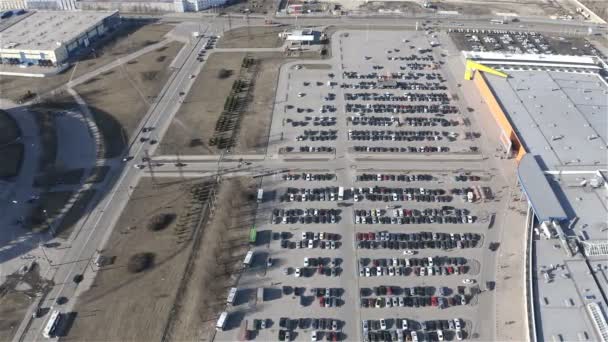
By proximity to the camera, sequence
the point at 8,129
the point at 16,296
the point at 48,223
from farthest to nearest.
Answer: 1. the point at 8,129
2. the point at 48,223
3. the point at 16,296

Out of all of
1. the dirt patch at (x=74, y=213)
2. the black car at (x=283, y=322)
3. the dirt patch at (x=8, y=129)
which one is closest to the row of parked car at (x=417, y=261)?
the black car at (x=283, y=322)

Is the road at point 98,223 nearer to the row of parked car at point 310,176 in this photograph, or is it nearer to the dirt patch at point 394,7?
the row of parked car at point 310,176

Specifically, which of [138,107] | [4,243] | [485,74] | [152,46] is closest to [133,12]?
[152,46]

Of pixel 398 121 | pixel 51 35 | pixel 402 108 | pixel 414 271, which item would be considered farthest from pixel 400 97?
pixel 51 35

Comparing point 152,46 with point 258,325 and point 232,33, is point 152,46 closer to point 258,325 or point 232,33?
point 232,33

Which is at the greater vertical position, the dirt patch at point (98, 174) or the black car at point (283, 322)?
the dirt patch at point (98, 174)

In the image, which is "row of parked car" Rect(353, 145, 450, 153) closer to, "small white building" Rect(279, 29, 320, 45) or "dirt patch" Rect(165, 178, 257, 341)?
"dirt patch" Rect(165, 178, 257, 341)

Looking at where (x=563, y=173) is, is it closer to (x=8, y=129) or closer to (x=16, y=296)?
(x=16, y=296)
